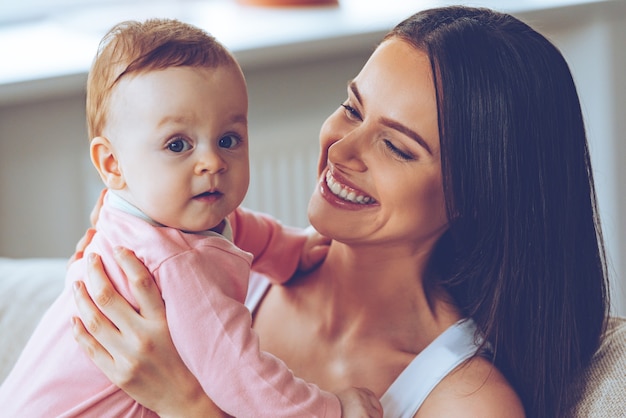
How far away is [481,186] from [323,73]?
153cm

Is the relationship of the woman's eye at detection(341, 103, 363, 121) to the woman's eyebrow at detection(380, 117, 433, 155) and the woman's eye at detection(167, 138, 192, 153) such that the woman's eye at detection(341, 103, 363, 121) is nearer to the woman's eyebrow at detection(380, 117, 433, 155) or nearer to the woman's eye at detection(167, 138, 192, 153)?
the woman's eyebrow at detection(380, 117, 433, 155)

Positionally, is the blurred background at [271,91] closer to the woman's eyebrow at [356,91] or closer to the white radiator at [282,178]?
the white radiator at [282,178]

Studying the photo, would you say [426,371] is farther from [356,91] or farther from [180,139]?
[180,139]

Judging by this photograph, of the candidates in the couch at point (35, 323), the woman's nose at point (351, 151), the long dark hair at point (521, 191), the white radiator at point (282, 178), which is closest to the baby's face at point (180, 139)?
the woman's nose at point (351, 151)

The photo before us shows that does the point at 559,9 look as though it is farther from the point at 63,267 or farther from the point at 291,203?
the point at 63,267

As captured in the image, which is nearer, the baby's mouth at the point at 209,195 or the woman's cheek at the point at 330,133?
the baby's mouth at the point at 209,195

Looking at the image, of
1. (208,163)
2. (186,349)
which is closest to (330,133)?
(208,163)

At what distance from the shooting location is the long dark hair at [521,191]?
1.37m

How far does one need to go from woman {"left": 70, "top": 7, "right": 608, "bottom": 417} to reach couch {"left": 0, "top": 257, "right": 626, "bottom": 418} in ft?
0.11

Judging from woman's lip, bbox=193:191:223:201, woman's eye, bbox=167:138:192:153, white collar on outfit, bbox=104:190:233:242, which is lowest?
white collar on outfit, bbox=104:190:233:242

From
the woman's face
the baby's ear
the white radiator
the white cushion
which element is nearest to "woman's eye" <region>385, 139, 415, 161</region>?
the woman's face

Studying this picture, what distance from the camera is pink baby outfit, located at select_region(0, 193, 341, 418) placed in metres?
A: 1.19

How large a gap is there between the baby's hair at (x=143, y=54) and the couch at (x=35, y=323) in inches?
28.9

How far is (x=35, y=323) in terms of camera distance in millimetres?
1860
